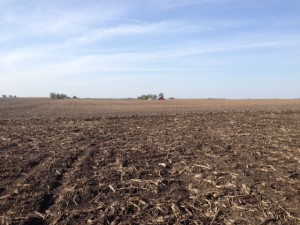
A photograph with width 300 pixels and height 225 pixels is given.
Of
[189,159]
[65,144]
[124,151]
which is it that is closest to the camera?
[189,159]

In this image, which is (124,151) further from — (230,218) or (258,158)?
(230,218)

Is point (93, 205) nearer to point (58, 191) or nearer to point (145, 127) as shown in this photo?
point (58, 191)

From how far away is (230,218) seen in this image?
20.7ft

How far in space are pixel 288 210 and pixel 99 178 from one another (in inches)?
148

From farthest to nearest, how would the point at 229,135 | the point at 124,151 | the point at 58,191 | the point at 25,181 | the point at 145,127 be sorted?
the point at 145,127 < the point at 229,135 < the point at 124,151 < the point at 25,181 < the point at 58,191

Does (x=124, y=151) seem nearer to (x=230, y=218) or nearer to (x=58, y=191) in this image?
(x=58, y=191)

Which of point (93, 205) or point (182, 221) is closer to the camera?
point (182, 221)

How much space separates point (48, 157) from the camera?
36.1 feet

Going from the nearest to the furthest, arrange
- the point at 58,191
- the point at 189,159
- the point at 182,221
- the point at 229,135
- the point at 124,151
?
the point at 182,221, the point at 58,191, the point at 189,159, the point at 124,151, the point at 229,135

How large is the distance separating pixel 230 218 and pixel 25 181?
4234 millimetres

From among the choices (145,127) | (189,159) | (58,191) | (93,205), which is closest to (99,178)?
(58,191)

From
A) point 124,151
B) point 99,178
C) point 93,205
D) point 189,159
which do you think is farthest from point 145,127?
point 93,205

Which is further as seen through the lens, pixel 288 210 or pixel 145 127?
pixel 145 127

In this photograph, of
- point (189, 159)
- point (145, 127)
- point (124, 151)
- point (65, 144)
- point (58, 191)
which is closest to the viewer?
point (58, 191)
